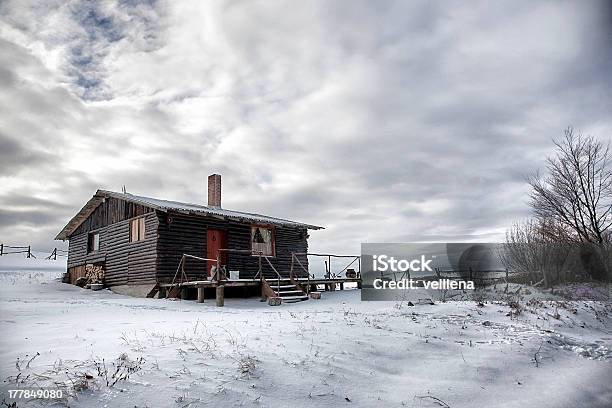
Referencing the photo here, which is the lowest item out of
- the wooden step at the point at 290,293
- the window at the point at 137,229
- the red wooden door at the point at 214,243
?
the wooden step at the point at 290,293

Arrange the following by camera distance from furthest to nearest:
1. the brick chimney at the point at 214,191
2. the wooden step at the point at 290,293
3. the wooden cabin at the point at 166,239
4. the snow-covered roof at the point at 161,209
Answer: the brick chimney at the point at 214,191
the wooden cabin at the point at 166,239
the snow-covered roof at the point at 161,209
the wooden step at the point at 290,293

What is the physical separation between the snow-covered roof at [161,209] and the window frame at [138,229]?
1.02 metres

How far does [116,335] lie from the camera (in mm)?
7160

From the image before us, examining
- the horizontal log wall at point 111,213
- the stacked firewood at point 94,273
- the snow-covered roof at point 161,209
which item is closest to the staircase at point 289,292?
the snow-covered roof at point 161,209

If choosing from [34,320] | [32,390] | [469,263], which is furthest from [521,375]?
[469,263]

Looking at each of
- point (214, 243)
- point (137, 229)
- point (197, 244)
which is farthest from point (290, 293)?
point (137, 229)

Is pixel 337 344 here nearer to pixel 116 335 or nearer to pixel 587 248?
pixel 116 335

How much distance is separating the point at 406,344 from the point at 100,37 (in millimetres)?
6764

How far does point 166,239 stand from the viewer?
1953 centimetres

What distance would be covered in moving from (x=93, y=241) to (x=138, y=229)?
22.1 feet

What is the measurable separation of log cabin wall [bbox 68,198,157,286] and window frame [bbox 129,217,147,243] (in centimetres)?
17

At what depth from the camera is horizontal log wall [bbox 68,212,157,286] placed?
19.7m

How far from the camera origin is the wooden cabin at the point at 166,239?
64.1ft

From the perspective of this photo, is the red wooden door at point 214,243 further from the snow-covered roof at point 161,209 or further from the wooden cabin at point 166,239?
the snow-covered roof at point 161,209
